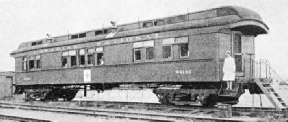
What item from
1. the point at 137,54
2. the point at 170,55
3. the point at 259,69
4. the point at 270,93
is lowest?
the point at 270,93

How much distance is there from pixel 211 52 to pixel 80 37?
8.29 metres

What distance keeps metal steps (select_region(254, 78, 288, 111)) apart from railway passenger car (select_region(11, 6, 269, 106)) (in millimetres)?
531

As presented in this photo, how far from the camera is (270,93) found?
1220 centimetres

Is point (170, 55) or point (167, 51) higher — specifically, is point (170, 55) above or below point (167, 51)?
below

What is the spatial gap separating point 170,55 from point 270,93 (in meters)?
3.93

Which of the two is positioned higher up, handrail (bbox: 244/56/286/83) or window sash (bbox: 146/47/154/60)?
window sash (bbox: 146/47/154/60)

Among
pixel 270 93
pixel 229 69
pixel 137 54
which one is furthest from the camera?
pixel 137 54

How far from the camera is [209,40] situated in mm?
12750

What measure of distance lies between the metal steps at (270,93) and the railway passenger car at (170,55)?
1.74ft

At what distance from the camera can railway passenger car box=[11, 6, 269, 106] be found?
12695 millimetres

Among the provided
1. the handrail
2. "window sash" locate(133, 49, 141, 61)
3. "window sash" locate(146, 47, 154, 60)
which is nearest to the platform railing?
the handrail

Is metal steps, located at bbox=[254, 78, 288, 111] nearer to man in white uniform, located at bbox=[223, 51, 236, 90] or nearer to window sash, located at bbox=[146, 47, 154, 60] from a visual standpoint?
man in white uniform, located at bbox=[223, 51, 236, 90]

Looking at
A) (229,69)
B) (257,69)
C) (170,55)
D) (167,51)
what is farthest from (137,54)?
(257,69)

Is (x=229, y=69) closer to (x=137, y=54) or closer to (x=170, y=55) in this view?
(x=170, y=55)
